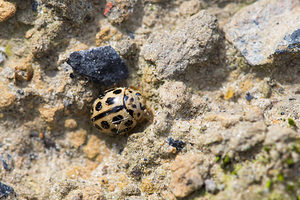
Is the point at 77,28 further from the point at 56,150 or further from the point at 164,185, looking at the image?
the point at 164,185

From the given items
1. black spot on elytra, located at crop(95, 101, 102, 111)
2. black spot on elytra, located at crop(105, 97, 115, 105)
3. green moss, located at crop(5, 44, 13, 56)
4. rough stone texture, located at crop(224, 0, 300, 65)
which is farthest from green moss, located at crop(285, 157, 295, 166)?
green moss, located at crop(5, 44, 13, 56)

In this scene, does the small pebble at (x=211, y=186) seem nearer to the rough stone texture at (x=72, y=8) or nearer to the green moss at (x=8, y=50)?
the rough stone texture at (x=72, y=8)

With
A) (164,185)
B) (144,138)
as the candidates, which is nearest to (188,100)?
(144,138)

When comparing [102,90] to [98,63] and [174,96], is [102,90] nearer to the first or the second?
[98,63]

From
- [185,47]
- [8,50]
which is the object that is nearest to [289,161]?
[185,47]

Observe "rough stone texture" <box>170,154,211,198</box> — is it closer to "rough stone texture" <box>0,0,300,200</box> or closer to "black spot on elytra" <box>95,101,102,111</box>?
"rough stone texture" <box>0,0,300,200</box>

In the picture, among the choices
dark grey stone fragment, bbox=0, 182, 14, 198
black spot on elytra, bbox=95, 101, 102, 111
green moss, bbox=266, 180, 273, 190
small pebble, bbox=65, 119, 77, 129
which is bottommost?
dark grey stone fragment, bbox=0, 182, 14, 198

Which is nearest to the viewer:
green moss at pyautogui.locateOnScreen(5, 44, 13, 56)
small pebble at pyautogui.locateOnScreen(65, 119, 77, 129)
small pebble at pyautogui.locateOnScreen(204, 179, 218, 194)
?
small pebble at pyautogui.locateOnScreen(204, 179, 218, 194)
